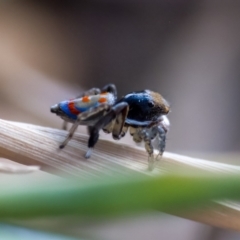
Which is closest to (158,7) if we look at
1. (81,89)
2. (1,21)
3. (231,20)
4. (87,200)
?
(231,20)

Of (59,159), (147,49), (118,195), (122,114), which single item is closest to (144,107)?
(122,114)

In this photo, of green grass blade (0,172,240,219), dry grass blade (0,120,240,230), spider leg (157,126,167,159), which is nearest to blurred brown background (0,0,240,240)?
spider leg (157,126,167,159)

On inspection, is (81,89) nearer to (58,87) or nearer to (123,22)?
(58,87)

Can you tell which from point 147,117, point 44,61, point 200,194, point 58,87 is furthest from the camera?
point 44,61

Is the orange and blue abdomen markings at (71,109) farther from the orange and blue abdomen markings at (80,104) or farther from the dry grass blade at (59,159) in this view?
the dry grass blade at (59,159)

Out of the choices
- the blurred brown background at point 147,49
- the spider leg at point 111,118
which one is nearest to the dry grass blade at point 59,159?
the spider leg at point 111,118

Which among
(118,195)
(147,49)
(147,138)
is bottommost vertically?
(118,195)

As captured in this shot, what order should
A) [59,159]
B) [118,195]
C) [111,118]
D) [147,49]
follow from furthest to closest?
[147,49], [111,118], [59,159], [118,195]

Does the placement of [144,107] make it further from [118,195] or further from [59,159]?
[118,195]
